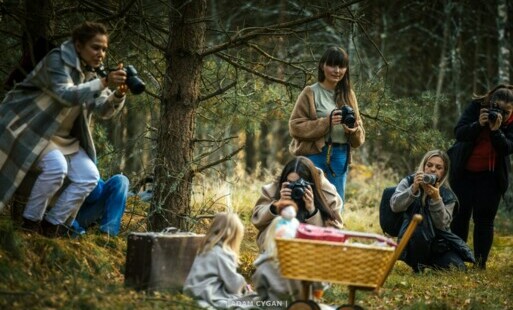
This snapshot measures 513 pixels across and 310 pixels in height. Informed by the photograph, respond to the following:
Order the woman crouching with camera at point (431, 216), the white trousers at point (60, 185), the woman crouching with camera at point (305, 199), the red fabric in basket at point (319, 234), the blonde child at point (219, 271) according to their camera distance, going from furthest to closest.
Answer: the woman crouching with camera at point (431, 216), the woman crouching with camera at point (305, 199), the white trousers at point (60, 185), the blonde child at point (219, 271), the red fabric in basket at point (319, 234)

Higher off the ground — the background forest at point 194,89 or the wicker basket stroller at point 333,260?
the background forest at point 194,89

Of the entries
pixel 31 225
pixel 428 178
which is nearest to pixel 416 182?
pixel 428 178

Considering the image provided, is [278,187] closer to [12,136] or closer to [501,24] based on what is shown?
[12,136]

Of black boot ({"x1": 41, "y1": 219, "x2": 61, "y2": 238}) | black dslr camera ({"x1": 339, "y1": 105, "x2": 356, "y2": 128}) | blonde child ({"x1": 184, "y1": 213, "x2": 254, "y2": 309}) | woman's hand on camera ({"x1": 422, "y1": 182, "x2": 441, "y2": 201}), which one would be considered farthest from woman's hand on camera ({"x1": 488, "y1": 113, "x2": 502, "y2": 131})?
black boot ({"x1": 41, "y1": 219, "x2": 61, "y2": 238})

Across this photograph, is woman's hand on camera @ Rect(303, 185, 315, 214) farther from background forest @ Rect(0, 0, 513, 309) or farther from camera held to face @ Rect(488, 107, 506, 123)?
camera held to face @ Rect(488, 107, 506, 123)

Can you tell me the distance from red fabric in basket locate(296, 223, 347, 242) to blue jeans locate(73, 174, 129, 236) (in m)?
1.73

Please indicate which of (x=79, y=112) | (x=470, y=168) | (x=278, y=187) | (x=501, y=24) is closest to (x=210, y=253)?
(x=278, y=187)

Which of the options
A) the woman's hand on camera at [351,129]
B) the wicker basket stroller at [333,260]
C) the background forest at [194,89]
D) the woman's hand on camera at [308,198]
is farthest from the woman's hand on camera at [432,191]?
the wicker basket stroller at [333,260]

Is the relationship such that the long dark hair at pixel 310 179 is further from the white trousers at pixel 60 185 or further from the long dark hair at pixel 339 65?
the white trousers at pixel 60 185

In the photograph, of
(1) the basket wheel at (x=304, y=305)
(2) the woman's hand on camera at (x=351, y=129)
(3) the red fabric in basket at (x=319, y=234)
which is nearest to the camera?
(1) the basket wheel at (x=304, y=305)

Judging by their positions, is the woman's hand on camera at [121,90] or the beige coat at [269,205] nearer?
the woman's hand on camera at [121,90]

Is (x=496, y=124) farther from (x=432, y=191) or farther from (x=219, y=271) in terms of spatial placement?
(x=219, y=271)

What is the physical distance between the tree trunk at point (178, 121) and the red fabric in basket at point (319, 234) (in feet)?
5.87

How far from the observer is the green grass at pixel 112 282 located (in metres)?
4.53
